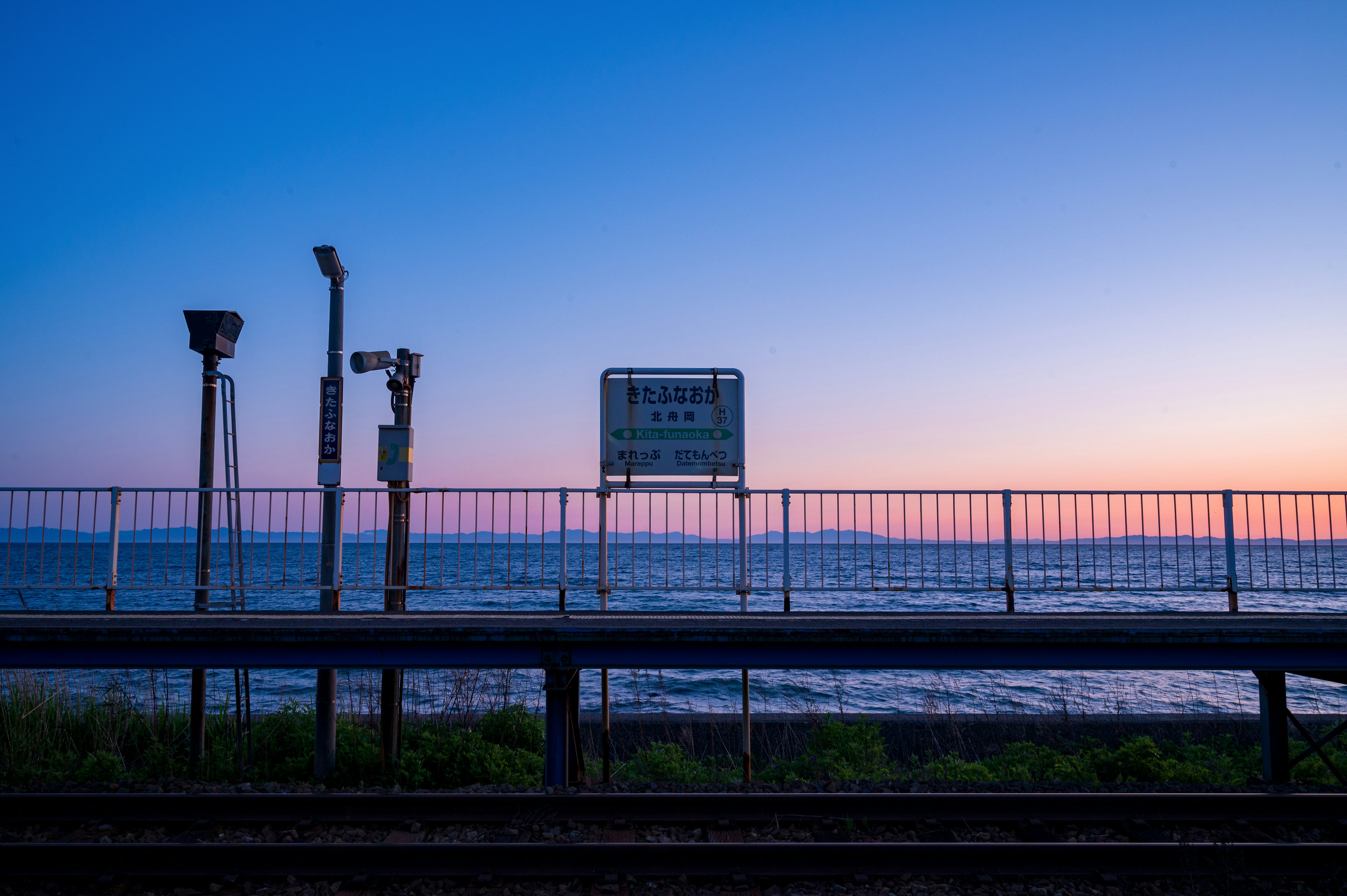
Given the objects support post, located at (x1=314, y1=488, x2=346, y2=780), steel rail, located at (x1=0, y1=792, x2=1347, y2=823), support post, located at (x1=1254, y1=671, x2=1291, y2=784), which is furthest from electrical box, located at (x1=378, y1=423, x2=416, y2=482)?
support post, located at (x1=1254, y1=671, x2=1291, y2=784)

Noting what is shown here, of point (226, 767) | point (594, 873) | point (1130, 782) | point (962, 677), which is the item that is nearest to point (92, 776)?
point (226, 767)

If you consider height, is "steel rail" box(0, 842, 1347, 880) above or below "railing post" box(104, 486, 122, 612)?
below

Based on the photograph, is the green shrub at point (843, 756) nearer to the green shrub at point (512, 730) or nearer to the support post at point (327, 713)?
the green shrub at point (512, 730)

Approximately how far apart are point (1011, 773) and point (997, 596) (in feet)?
78.9

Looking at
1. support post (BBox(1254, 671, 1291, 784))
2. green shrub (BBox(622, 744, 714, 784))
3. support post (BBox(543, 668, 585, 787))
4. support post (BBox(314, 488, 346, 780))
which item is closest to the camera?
support post (BBox(543, 668, 585, 787))

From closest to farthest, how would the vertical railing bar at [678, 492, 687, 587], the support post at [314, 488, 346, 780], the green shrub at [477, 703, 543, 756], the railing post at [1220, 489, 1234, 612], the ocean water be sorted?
1. the support post at [314, 488, 346, 780]
2. the railing post at [1220, 489, 1234, 612]
3. the ocean water
4. the green shrub at [477, 703, 543, 756]
5. the vertical railing bar at [678, 492, 687, 587]

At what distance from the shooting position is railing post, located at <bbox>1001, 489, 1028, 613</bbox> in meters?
8.51

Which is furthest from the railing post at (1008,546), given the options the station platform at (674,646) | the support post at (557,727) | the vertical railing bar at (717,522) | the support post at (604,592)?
the support post at (557,727)

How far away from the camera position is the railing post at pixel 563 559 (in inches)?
331

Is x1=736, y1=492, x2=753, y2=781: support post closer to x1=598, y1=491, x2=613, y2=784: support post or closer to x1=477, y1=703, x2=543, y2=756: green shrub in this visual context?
x1=598, y1=491, x2=613, y2=784: support post

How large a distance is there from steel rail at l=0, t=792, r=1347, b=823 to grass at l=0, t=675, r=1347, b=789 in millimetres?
1046

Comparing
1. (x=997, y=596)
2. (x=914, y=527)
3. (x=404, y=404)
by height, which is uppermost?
(x=404, y=404)

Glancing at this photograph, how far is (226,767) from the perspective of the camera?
7945mm

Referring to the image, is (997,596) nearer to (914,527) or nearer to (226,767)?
(914,527)
